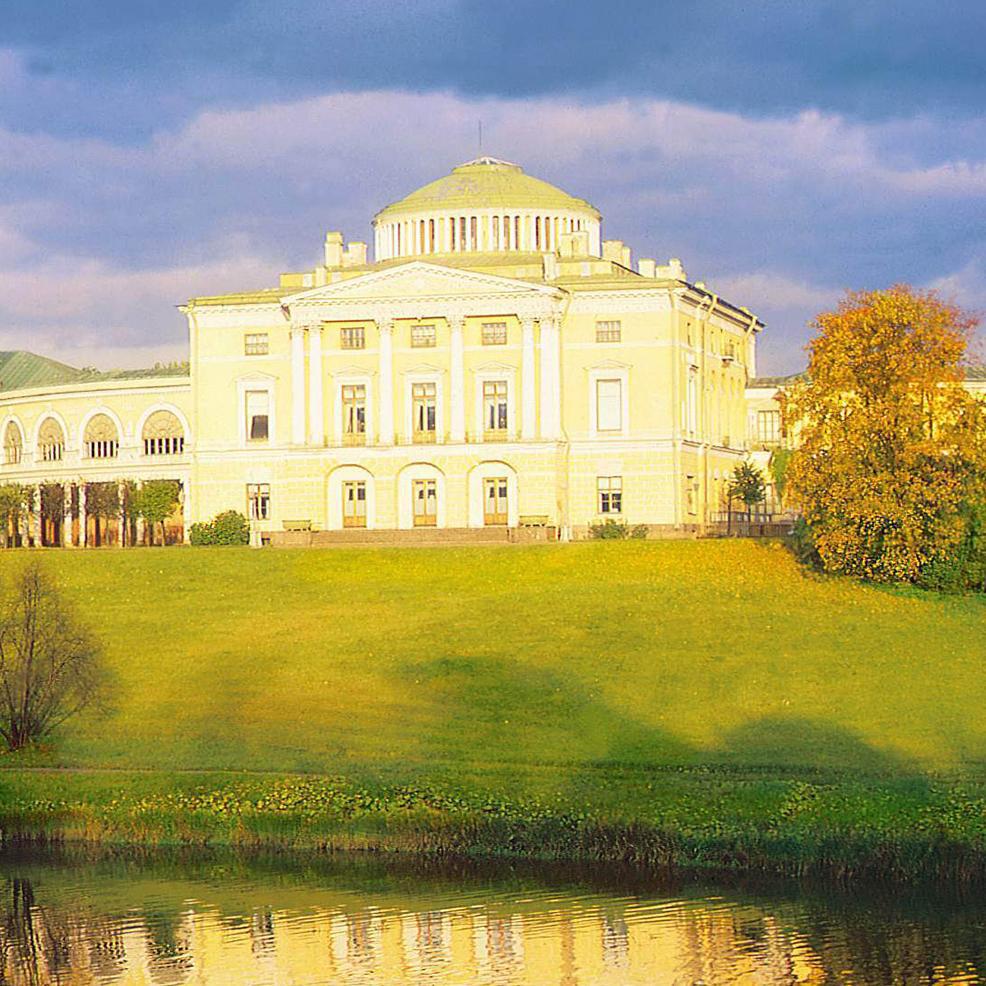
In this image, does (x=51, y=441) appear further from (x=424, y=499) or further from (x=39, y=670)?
(x=39, y=670)

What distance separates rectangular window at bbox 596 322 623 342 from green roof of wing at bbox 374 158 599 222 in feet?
39.5

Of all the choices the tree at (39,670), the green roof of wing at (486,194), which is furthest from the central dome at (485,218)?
the tree at (39,670)

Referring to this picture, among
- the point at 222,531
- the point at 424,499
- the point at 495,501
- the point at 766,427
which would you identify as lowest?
the point at 222,531

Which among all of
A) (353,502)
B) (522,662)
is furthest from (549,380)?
(522,662)

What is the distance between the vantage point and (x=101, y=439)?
100 metres

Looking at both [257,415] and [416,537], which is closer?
[416,537]

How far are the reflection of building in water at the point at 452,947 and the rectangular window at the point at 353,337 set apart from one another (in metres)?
56.0

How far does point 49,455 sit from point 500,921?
7279cm

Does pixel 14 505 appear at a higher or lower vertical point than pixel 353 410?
lower

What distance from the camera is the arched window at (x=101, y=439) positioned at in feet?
328

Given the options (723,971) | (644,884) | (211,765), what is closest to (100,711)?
(211,765)

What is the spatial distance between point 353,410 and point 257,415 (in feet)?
16.7

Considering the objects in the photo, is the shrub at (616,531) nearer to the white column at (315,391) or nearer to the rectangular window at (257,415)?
the white column at (315,391)

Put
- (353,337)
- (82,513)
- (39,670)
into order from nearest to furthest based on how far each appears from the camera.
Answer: (39,670), (353,337), (82,513)
